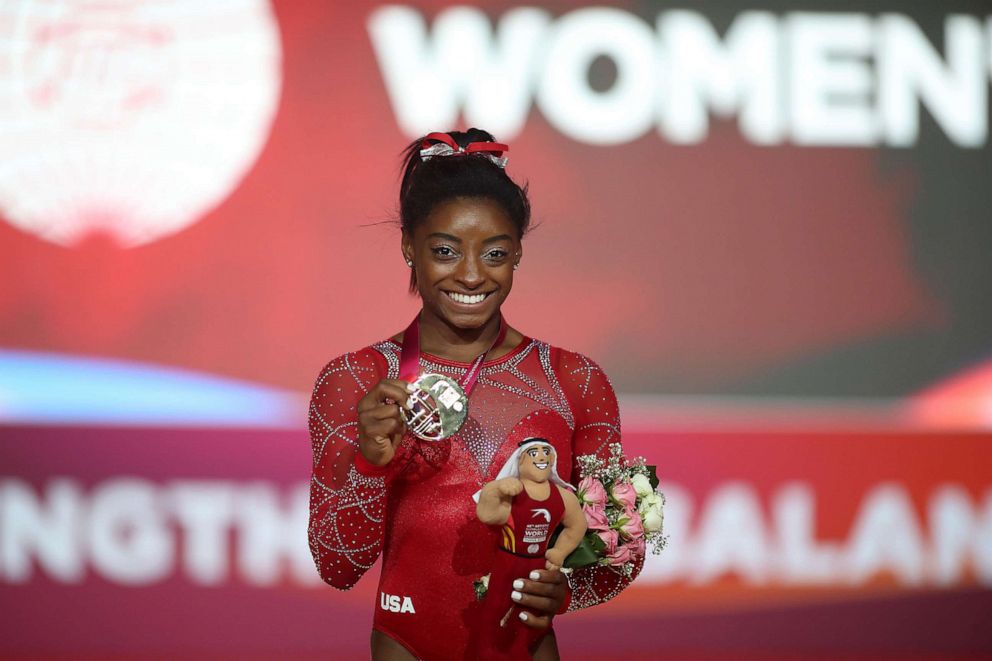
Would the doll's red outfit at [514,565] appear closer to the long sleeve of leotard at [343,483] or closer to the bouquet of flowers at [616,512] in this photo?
the bouquet of flowers at [616,512]

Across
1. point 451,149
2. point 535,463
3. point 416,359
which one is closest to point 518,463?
point 535,463

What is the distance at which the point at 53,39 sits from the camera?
17.0 feet

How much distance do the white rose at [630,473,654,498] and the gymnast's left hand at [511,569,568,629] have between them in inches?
9.5

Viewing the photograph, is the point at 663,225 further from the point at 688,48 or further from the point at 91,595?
the point at 91,595

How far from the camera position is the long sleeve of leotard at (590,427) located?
8.29ft

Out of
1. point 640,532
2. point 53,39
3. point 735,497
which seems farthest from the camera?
point 735,497

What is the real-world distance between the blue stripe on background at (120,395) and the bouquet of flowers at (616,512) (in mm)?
3028

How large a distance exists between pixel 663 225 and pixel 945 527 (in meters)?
1.74

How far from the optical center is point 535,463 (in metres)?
2.31

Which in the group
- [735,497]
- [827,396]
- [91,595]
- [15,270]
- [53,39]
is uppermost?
[53,39]

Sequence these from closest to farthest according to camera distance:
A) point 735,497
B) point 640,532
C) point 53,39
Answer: point 640,532 < point 53,39 < point 735,497

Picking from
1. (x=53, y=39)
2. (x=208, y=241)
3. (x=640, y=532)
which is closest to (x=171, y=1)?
(x=53, y=39)

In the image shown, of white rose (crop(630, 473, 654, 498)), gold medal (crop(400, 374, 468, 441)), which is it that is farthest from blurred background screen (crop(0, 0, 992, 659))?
gold medal (crop(400, 374, 468, 441))

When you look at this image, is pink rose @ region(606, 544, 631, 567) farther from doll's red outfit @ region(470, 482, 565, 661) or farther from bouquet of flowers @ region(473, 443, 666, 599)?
doll's red outfit @ region(470, 482, 565, 661)
